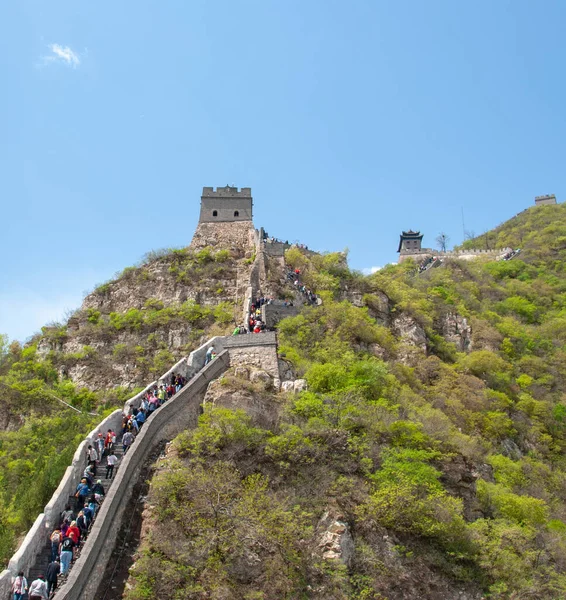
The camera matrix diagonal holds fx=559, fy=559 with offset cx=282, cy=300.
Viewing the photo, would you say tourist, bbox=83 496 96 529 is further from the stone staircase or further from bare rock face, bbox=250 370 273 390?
bare rock face, bbox=250 370 273 390

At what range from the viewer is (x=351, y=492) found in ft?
48.3

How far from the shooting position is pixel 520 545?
1525 cm

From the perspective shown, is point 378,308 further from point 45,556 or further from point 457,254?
point 457,254

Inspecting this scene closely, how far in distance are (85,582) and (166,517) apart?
2512 millimetres

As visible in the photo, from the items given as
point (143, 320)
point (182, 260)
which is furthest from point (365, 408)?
point (182, 260)

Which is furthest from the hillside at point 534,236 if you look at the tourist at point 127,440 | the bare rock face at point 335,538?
the tourist at point 127,440

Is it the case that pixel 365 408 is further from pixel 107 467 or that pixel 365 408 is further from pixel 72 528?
pixel 72 528

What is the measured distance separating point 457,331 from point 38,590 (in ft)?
104

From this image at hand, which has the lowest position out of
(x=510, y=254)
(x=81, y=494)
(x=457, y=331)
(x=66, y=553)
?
(x=66, y=553)

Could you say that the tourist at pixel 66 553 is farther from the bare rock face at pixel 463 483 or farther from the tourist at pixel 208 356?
the bare rock face at pixel 463 483

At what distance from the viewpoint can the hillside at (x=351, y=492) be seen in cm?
1252

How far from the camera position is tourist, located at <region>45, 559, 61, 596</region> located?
10727mm

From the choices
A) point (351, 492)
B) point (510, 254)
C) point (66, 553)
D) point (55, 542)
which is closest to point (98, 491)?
point (55, 542)

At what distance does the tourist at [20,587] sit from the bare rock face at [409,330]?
24.4m
